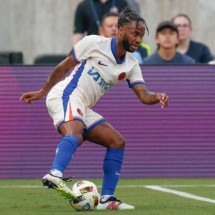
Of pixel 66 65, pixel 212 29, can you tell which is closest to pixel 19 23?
pixel 212 29

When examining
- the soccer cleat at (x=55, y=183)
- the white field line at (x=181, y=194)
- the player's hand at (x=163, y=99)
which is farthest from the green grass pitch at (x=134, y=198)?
the player's hand at (x=163, y=99)

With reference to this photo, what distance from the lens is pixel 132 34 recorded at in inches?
414

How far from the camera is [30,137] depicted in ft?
46.1

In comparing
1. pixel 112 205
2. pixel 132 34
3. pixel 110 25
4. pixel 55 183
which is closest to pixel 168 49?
pixel 110 25

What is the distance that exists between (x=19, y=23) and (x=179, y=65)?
5586 mm

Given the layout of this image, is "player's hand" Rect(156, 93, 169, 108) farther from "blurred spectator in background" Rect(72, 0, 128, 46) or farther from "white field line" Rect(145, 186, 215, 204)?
"blurred spectator in background" Rect(72, 0, 128, 46)

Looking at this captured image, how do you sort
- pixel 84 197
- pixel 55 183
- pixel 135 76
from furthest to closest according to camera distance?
pixel 135 76 → pixel 84 197 → pixel 55 183

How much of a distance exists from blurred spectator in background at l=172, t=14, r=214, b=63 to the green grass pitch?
8.82 ft

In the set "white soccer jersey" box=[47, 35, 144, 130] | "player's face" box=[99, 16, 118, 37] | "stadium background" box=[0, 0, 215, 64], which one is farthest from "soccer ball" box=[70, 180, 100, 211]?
"stadium background" box=[0, 0, 215, 64]

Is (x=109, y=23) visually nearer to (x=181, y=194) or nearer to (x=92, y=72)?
(x=181, y=194)

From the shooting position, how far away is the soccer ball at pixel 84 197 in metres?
10.3

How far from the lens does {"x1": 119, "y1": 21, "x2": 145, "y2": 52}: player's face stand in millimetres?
10523

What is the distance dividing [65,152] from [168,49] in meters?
5.29

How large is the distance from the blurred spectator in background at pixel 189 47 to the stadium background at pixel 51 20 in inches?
124
